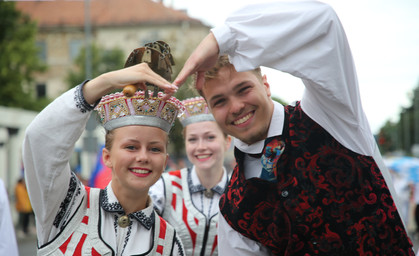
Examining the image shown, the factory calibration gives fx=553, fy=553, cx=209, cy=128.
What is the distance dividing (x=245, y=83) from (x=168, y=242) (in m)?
1.02

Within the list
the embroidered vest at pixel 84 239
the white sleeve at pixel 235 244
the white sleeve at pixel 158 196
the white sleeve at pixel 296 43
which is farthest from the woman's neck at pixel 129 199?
the white sleeve at pixel 158 196

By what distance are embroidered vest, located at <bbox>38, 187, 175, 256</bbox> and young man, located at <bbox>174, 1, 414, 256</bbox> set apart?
655mm

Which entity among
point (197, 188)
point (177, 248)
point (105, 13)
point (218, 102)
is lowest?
point (177, 248)

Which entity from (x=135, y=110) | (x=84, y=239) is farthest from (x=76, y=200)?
(x=135, y=110)

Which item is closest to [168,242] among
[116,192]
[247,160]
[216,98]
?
[116,192]

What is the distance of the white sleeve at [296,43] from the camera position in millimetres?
2438

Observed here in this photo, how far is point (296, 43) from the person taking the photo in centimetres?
246

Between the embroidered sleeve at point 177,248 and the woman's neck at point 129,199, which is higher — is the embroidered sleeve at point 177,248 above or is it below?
below

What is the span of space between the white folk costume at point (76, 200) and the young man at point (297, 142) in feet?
1.35

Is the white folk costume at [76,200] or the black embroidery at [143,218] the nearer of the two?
the white folk costume at [76,200]

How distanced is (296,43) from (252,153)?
71 cm

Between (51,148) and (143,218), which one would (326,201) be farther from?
(51,148)

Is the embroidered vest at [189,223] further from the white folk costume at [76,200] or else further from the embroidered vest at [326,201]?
the embroidered vest at [326,201]

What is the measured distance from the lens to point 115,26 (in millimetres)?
44938
